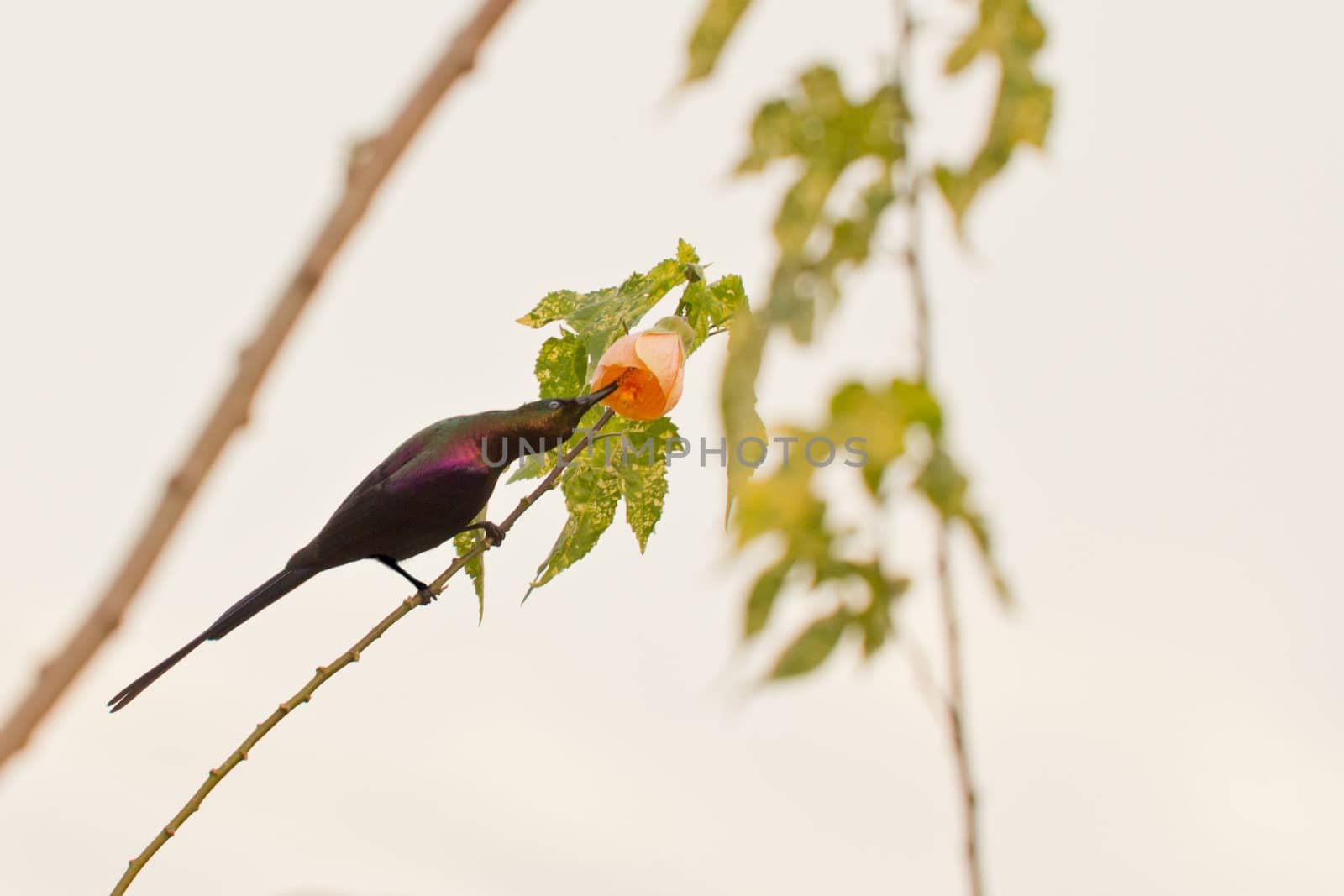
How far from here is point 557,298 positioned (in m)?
1.02

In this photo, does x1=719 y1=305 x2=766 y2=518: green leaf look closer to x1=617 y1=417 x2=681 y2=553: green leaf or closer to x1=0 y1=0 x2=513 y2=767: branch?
x1=0 y1=0 x2=513 y2=767: branch

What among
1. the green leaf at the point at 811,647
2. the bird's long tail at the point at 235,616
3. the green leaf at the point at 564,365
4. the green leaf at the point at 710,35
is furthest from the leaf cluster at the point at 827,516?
the green leaf at the point at 564,365

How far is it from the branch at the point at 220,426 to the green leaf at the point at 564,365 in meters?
0.74

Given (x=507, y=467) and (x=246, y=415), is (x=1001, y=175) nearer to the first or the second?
(x=246, y=415)

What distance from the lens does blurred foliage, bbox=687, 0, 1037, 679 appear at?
324mm

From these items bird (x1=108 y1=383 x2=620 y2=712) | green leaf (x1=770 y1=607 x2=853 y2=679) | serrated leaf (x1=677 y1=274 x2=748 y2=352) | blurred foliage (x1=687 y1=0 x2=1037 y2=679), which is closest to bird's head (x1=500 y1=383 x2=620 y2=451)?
bird (x1=108 y1=383 x2=620 y2=712)

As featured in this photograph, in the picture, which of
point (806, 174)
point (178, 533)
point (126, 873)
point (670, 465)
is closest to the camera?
point (178, 533)

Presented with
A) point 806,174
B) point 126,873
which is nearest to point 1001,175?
point 806,174

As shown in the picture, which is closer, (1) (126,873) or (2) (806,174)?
(2) (806,174)

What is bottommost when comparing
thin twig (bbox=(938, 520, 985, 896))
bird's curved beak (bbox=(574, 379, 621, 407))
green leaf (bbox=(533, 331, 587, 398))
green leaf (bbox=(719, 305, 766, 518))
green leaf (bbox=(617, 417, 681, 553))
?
thin twig (bbox=(938, 520, 985, 896))

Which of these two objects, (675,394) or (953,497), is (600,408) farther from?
(953,497)

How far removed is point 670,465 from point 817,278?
2.04ft

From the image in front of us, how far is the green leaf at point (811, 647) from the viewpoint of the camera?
0.32 m

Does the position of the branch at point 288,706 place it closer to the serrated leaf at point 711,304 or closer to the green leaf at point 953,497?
the serrated leaf at point 711,304
